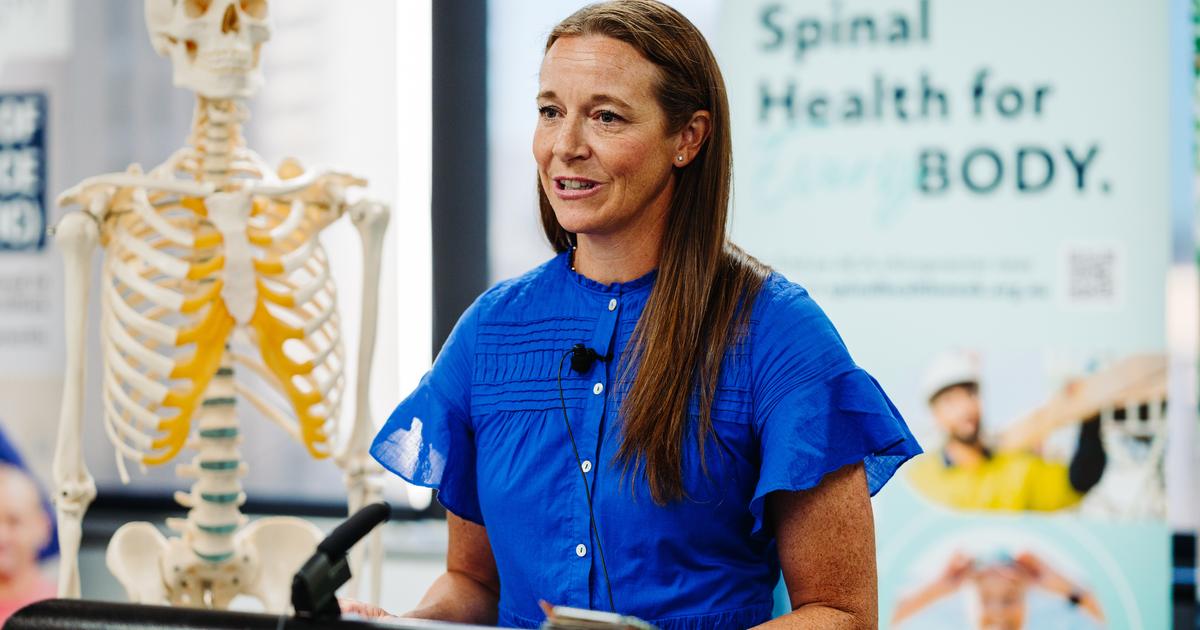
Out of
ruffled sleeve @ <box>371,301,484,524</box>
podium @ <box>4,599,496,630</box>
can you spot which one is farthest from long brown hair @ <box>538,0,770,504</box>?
podium @ <box>4,599,496,630</box>

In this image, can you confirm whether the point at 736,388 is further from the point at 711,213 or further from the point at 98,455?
the point at 98,455

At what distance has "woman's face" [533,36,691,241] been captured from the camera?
1360 millimetres

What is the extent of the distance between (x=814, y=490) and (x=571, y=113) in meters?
0.47

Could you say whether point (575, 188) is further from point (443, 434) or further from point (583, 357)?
point (443, 434)

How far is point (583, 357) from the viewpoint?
1393mm

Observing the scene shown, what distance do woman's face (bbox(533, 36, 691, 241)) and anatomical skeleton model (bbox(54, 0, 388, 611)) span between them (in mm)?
1094

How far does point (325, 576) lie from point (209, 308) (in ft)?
4.90

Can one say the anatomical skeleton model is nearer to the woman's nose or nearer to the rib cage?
the rib cage

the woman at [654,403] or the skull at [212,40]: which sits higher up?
the skull at [212,40]

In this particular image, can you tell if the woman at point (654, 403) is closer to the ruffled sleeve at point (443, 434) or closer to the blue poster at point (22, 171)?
the ruffled sleeve at point (443, 434)

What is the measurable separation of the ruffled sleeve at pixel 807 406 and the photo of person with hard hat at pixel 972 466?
1622mm

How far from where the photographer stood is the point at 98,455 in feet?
11.8

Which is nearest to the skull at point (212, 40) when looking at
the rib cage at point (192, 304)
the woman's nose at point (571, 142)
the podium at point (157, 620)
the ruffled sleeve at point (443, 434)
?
the rib cage at point (192, 304)

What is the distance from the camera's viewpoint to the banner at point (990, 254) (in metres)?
2.82
